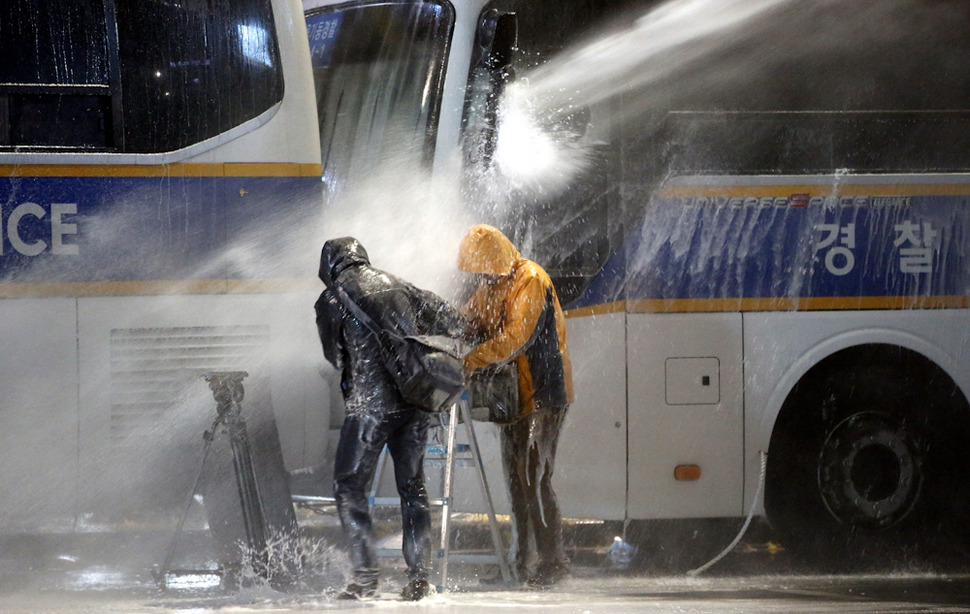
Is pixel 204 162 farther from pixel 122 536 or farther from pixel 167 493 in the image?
pixel 122 536

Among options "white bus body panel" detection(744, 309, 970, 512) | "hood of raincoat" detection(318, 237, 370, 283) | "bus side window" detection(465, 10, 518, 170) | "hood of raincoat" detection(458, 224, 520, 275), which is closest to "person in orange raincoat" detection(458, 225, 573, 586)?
"hood of raincoat" detection(458, 224, 520, 275)

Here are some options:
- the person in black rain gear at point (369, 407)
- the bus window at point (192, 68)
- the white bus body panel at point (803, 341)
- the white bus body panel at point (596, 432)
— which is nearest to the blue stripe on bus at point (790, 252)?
the white bus body panel at point (803, 341)

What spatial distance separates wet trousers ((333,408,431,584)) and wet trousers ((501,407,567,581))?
74 cm

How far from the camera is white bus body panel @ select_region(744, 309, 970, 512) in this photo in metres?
6.18

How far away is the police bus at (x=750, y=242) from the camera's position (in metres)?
6.14

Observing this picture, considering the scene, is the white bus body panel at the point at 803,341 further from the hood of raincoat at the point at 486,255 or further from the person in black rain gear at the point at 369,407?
the person in black rain gear at the point at 369,407

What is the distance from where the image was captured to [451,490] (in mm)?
5516

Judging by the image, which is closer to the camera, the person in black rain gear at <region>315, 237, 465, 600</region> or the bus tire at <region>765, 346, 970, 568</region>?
the person in black rain gear at <region>315, 237, 465, 600</region>

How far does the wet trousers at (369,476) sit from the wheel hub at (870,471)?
2.55 meters

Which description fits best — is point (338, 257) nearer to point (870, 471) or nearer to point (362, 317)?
point (362, 317)

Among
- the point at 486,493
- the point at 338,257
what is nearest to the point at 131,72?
the point at 338,257

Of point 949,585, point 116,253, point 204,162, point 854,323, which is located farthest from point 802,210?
point 116,253

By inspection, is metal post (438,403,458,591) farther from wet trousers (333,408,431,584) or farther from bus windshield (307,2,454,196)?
bus windshield (307,2,454,196)

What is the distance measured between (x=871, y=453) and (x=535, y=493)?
2.08 metres
